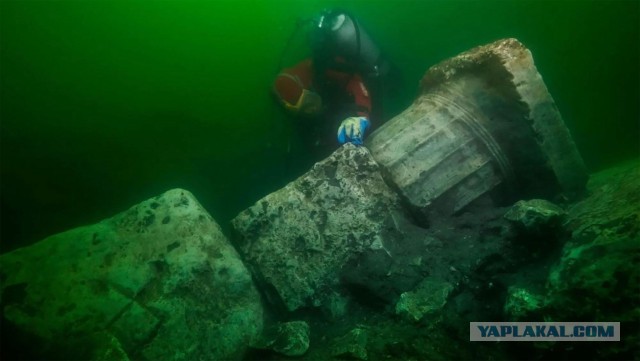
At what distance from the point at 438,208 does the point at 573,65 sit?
Result: 4609 millimetres

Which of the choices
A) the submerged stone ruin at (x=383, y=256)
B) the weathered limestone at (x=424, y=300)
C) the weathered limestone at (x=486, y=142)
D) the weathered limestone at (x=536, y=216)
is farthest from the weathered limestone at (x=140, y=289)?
the weathered limestone at (x=536, y=216)

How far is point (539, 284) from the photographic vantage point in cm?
224

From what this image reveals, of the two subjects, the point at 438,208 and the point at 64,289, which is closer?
the point at 64,289

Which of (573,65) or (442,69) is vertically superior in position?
(573,65)

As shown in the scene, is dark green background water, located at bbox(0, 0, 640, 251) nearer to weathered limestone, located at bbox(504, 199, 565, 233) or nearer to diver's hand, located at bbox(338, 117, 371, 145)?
diver's hand, located at bbox(338, 117, 371, 145)

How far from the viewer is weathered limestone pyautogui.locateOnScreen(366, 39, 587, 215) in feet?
9.02

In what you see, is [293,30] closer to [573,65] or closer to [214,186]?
[214,186]

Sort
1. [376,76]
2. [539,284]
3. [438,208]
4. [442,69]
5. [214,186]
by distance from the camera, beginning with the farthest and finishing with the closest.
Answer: [214,186] < [376,76] < [442,69] < [438,208] < [539,284]

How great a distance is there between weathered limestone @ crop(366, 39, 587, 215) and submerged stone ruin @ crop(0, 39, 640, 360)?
12mm

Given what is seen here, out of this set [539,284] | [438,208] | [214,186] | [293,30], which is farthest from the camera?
[293,30]

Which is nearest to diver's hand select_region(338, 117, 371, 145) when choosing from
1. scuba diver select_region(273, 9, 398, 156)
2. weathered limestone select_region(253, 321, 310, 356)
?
Answer: scuba diver select_region(273, 9, 398, 156)

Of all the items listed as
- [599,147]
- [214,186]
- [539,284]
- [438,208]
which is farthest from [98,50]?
[599,147]

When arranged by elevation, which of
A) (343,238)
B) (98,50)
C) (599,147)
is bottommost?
(343,238)

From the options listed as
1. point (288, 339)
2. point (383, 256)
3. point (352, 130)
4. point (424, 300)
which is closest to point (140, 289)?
point (288, 339)
